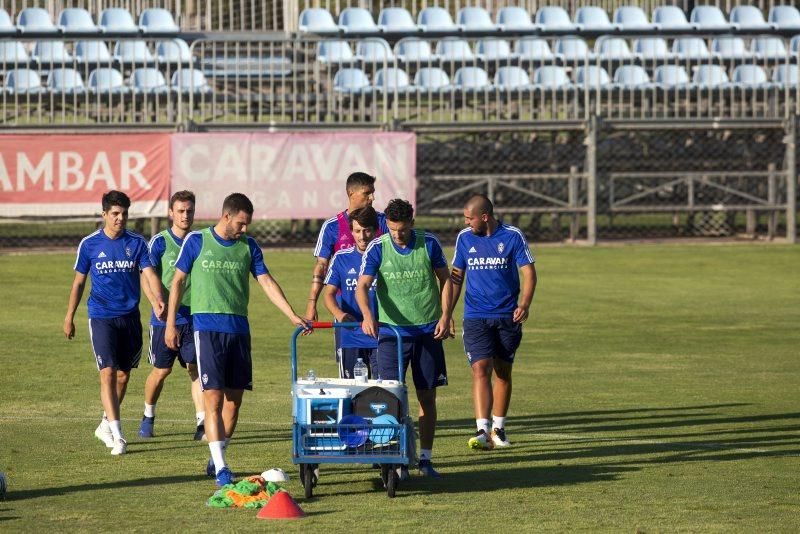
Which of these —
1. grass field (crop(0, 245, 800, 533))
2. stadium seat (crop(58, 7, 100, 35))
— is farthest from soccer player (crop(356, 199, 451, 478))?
stadium seat (crop(58, 7, 100, 35))

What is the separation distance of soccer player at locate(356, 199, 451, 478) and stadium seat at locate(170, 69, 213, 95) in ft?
60.2

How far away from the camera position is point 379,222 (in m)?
10.5

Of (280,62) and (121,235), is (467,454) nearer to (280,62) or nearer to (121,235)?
(121,235)

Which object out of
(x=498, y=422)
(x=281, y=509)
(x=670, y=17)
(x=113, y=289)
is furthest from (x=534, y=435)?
(x=670, y=17)

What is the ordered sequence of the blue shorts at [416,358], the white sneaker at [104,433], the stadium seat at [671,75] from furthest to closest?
the stadium seat at [671,75] → the white sneaker at [104,433] → the blue shorts at [416,358]

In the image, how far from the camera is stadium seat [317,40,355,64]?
29.3 meters

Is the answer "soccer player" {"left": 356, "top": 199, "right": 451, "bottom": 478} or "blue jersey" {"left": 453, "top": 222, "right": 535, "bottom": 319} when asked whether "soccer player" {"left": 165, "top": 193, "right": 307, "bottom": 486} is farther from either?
"blue jersey" {"left": 453, "top": 222, "right": 535, "bottom": 319}

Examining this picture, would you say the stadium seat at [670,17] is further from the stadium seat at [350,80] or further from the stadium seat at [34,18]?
the stadium seat at [34,18]

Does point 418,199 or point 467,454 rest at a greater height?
point 418,199

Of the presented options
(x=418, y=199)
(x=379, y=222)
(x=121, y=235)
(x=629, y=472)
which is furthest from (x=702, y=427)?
(x=418, y=199)

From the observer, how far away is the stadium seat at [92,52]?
28.8 m

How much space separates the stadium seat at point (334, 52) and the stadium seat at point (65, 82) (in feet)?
15.0

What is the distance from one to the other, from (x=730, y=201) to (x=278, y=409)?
772 inches

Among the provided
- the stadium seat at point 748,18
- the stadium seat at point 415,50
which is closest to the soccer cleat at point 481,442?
the stadium seat at point 415,50
